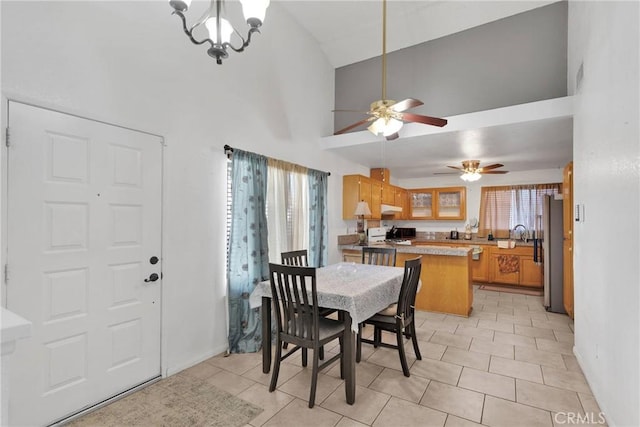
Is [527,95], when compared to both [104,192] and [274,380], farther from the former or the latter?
[104,192]

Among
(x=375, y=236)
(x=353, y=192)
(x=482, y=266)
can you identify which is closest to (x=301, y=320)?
(x=353, y=192)

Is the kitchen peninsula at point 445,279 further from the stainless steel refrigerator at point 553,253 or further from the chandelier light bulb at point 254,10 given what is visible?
the chandelier light bulb at point 254,10

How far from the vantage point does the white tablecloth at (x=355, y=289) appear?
2311 millimetres

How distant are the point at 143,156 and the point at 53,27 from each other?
939mm

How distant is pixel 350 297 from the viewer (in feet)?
7.48

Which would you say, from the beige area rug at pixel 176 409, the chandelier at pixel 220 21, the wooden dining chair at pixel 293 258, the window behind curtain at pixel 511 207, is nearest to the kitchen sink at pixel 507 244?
the window behind curtain at pixel 511 207

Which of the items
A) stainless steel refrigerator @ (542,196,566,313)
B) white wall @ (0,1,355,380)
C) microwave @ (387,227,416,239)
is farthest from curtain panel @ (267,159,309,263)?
stainless steel refrigerator @ (542,196,566,313)

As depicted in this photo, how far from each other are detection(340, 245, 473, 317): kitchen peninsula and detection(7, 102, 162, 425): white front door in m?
3.32

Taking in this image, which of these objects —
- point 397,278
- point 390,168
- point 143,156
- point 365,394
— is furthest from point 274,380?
point 390,168

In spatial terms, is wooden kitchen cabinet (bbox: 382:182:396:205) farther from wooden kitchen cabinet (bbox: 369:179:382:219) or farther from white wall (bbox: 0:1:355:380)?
white wall (bbox: 0:1:355:380)

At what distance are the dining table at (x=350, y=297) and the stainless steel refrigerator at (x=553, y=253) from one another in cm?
284

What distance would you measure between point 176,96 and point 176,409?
251cm

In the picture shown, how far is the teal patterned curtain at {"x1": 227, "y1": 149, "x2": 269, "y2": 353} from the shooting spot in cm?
315

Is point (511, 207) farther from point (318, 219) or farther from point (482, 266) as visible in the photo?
point (318, 219)
